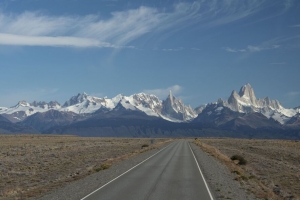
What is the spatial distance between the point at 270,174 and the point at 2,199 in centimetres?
2457

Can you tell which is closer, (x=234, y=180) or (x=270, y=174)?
(x=234, y=180)

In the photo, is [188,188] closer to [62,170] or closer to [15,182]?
[15,182]

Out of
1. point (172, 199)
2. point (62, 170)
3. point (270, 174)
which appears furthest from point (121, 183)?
point (270, 174)

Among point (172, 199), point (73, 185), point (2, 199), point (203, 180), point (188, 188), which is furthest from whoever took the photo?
point (203, 180)

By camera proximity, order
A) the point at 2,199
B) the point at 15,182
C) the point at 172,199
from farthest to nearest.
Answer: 1. the point at 15,182
2. the point at 2,199
3. the point at 172,199

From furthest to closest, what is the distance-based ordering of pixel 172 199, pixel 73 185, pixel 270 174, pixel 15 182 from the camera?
pixel 270 174 < pixel 15 182 < pixel 73 185 < pixel 172 199

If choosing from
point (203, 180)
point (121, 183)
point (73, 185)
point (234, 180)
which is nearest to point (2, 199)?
point (73, 185)


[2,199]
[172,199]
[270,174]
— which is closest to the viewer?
[172,199]

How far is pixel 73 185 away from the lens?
24.8 metres

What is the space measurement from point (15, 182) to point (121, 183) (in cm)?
889

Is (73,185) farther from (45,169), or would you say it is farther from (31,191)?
(45,169)

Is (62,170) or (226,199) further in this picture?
(62,170)

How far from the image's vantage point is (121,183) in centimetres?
2489

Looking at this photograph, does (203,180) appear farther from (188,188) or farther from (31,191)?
(31,191)
